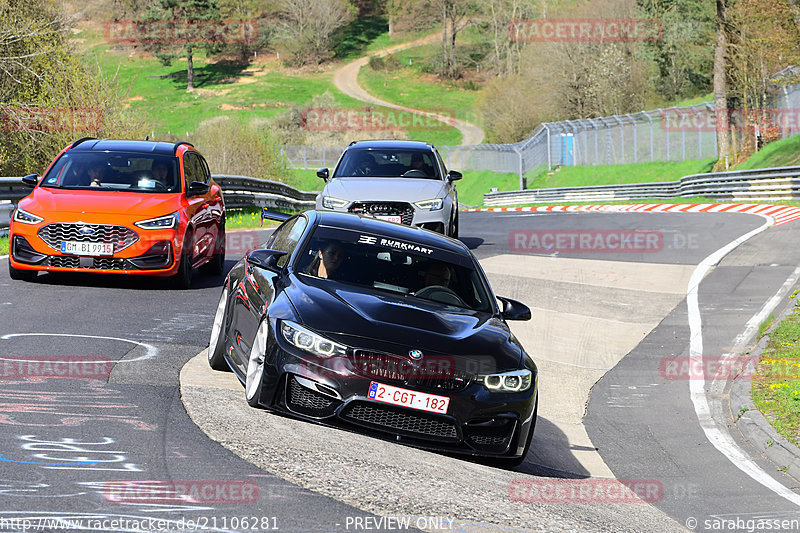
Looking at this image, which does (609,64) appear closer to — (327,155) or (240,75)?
(327,155)

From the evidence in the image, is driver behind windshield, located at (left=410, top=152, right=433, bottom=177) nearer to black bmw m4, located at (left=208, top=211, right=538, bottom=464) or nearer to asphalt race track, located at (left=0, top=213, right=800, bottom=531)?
asphalt race track, located at (left=0, top=213, right=800, bottom=531)

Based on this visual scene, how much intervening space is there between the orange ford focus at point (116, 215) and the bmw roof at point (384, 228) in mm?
4340

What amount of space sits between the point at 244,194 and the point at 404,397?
24950 mm

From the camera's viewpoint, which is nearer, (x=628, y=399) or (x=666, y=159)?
(x=628, y=399)

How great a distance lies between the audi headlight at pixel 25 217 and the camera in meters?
12.2

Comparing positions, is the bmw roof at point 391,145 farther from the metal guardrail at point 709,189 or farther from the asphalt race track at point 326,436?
the metal guardrail at point 709,189

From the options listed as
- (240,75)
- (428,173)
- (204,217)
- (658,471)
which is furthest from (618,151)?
(240,75)

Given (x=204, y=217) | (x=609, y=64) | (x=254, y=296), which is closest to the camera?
(x=254, y=296)

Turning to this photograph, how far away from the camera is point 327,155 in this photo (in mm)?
86438

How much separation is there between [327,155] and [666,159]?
3711 cm

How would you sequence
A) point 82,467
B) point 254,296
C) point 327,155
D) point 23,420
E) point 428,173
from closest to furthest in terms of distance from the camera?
point 82,467, point 23,420, point 254,296, point 428,173, point 327,155

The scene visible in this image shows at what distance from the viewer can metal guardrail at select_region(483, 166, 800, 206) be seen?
32.9 m

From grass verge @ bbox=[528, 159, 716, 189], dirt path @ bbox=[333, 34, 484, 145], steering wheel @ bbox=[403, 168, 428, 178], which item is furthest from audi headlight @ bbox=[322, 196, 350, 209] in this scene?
dirt path @ bbox=[333, 34, 484, 145]

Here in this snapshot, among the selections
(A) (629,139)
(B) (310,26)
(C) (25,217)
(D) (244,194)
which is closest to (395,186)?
(C) (25,217)
